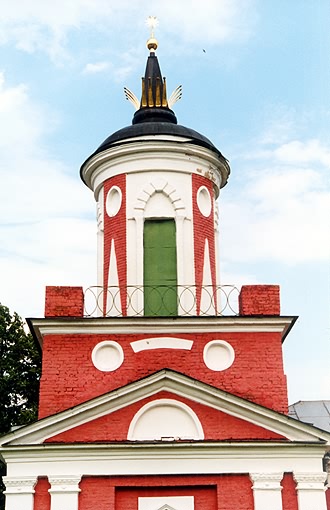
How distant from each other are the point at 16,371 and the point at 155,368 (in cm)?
1459

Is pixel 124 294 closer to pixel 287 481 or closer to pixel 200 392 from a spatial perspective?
pixel 200 392

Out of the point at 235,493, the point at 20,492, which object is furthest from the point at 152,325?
the point at 20,492

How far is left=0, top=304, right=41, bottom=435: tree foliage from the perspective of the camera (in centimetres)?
2812

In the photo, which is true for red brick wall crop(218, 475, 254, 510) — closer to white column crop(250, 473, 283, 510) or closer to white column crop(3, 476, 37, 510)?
white column crop(250, 473, 283, 510)

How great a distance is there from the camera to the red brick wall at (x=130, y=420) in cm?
1430

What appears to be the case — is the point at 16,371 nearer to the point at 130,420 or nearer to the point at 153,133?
the point at 153,133

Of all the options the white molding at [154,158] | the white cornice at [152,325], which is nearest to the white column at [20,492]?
the white cornice at [152,325]

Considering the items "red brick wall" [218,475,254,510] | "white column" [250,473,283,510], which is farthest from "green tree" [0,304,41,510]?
"white column" [250,473,283,510]

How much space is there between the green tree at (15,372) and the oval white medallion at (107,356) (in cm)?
1288

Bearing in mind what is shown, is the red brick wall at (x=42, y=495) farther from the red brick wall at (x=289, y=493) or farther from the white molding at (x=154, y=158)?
the white molding at (x=154, y=158)

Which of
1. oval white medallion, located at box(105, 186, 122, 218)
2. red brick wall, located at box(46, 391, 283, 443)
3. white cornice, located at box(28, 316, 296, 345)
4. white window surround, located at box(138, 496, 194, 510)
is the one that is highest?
oval white medallion, located at box(105, 186, 122, 218)

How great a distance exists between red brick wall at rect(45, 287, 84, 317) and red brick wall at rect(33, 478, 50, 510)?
10.7 ft

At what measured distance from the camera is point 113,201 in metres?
17.8

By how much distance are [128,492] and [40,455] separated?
5.68 ft
